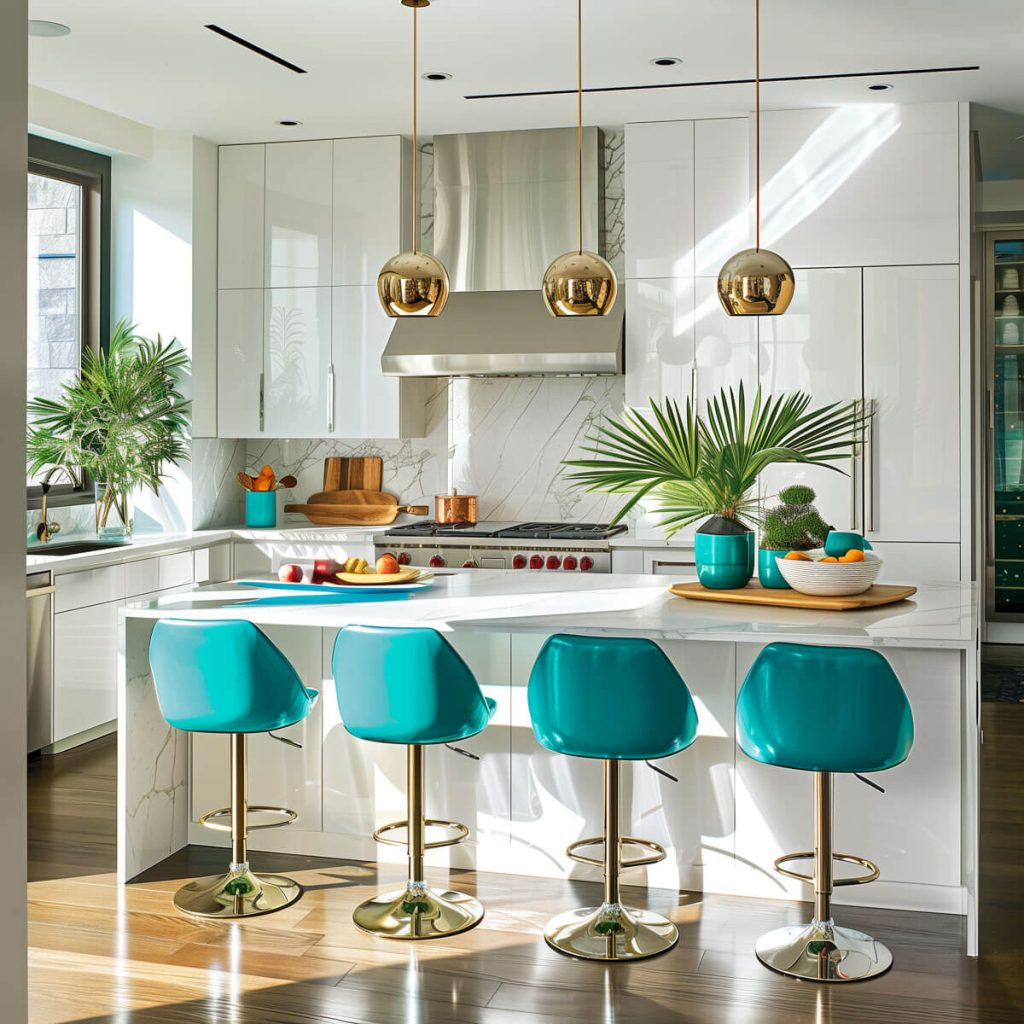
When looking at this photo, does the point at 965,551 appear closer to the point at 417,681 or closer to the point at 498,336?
the point at 498,336

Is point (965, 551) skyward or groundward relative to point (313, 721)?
skyward

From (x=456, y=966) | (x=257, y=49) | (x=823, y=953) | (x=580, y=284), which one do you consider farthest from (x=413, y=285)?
(x=823, y=953)

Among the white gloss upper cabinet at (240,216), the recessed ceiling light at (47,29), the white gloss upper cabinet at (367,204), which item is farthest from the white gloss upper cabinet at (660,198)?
the recessed ceiling light at (47,29)

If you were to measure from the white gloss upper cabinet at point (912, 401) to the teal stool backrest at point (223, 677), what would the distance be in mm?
3202

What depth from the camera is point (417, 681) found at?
3.20m

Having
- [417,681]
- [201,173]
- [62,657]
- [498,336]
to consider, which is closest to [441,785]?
[417,681]

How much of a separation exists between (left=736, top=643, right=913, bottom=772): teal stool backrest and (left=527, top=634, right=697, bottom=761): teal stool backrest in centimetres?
23

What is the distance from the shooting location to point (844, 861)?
351 cm

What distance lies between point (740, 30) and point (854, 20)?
40cm

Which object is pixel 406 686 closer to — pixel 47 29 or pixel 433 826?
pixel 433 826

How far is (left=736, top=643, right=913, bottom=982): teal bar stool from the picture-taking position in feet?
9.73

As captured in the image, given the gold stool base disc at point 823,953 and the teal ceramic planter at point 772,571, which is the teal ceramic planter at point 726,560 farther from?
the gold stool base disc at point 823,953

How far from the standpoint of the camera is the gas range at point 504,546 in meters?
5.68

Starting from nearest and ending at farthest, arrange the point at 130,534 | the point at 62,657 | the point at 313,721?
the point at 313,721 → the point at 62,657 → the point at 130,534
